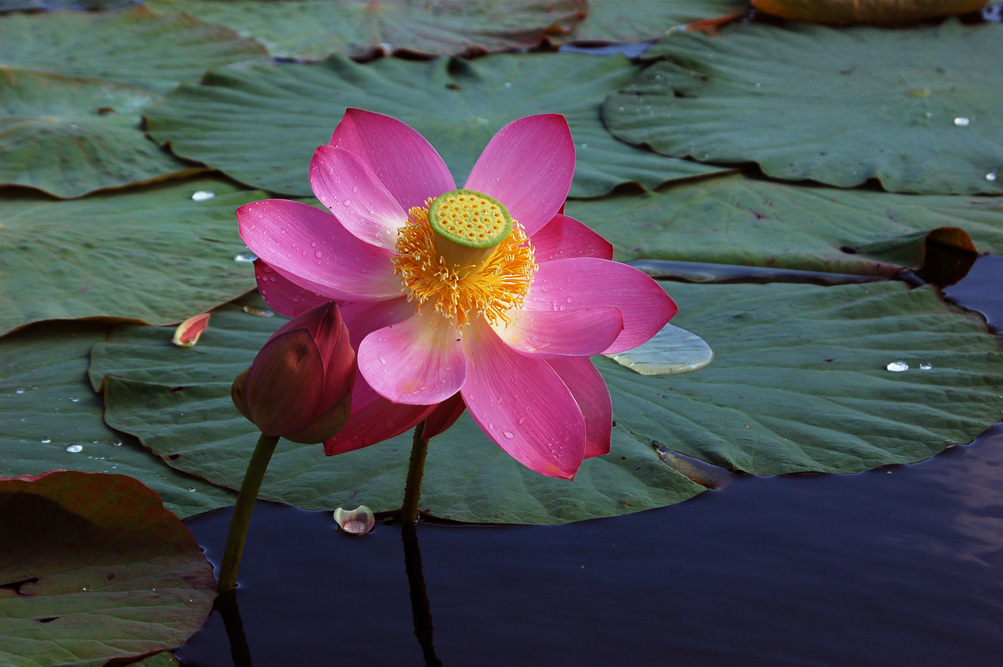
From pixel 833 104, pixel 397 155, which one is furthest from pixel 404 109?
pixel 397 155

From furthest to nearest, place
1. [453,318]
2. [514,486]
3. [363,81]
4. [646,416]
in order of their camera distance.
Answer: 1. [363,81]
2. [646,416]
3. [514,486]
4. [453,318]

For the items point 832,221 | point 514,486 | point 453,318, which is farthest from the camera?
Result: point 832,221

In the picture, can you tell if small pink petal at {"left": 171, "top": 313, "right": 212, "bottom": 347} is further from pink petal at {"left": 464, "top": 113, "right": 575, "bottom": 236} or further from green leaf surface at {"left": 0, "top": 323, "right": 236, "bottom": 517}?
pink petal at {"left": 464, "top": 113, "right": 575, "bottom": 236}

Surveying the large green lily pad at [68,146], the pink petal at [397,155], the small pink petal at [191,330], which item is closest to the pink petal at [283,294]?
the pink petal at [397,155]

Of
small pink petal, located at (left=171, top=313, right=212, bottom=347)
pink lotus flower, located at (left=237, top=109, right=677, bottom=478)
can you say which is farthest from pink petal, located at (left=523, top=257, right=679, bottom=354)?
small pink petal, located at (left=171, top=313, right=212, bottom=347)

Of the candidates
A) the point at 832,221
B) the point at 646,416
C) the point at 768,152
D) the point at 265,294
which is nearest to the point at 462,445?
the point at 646,416

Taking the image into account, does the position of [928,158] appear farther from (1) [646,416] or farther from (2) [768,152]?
(1) [646,416]

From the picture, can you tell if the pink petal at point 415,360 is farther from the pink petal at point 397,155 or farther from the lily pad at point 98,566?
the lily pad at point 98,566
